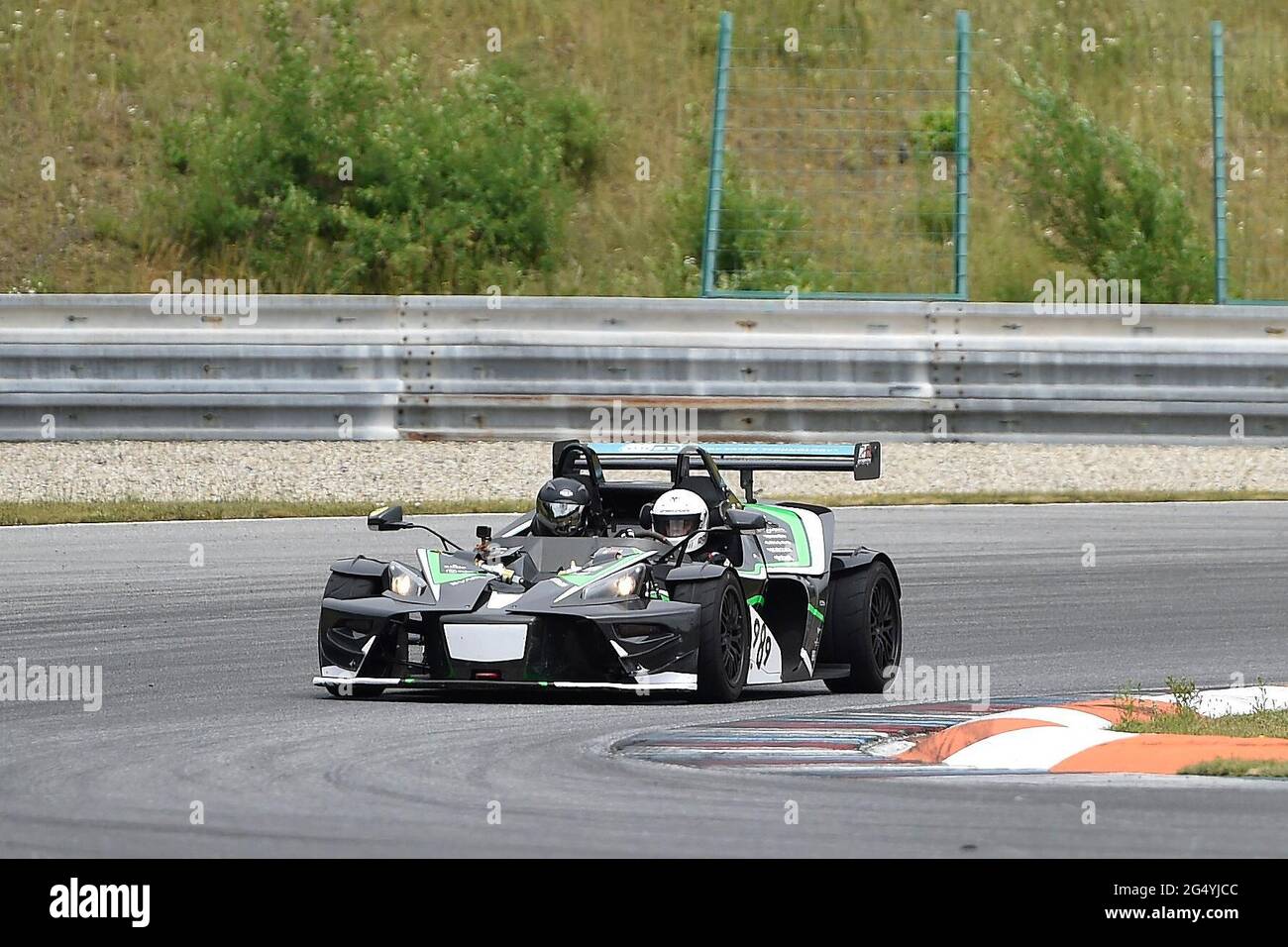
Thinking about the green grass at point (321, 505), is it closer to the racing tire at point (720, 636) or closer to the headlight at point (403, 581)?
the headlight at point (403, 581)

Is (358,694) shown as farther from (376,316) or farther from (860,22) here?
(860,22)

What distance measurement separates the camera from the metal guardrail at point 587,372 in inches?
703

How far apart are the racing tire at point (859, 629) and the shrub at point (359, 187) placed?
10.9 m

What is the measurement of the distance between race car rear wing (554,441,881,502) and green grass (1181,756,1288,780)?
3.63 meters

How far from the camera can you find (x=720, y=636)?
10.2 meters

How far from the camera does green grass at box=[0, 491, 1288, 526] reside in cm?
1644

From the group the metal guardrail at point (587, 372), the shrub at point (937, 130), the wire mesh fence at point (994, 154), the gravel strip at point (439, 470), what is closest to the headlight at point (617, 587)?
the gravel strip at point (439, 470)

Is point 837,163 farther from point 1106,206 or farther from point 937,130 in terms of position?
point 1106,206
